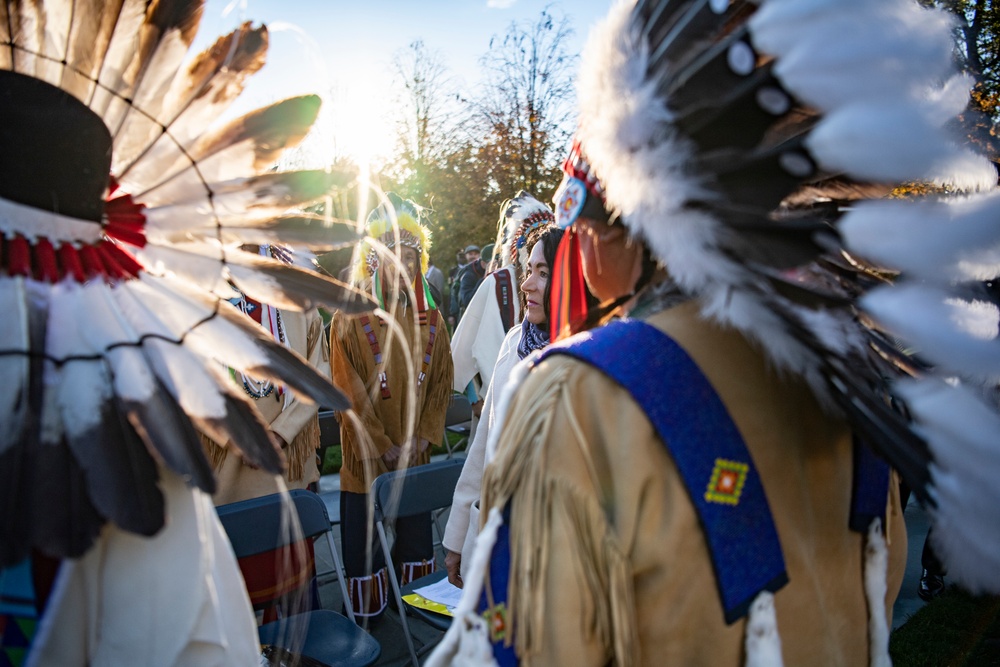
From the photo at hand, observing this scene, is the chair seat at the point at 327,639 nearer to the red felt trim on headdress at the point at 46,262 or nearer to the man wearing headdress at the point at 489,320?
the red felt trim on headdress at the point at 46,262

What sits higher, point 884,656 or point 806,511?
point 806,511

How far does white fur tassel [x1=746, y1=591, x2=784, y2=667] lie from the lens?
989 millimetres

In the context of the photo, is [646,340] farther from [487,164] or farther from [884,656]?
[487,164]

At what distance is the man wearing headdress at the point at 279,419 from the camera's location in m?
2.85

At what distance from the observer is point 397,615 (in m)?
3.60

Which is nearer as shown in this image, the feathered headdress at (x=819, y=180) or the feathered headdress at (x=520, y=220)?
the feathered headdress at (x=819, y=180)

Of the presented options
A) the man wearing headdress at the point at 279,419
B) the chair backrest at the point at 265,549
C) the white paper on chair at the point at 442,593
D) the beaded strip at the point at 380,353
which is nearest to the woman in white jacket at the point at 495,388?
the white paper on chair at the point at 442,593

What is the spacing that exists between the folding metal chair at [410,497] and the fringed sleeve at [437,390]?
60cm

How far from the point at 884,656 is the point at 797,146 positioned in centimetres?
94

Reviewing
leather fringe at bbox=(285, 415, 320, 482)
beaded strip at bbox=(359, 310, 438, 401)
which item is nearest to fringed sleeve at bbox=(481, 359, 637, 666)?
leather fringe at bbox=(285, 415, 320, 482)

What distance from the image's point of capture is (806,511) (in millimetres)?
1087

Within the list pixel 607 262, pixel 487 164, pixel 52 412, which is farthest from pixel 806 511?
pixel 487 164

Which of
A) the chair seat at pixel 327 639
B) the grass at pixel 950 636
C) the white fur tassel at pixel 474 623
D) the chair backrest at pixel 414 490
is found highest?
the white fur tassel at pixel 474 623

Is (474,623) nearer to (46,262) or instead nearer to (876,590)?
(876,590)
